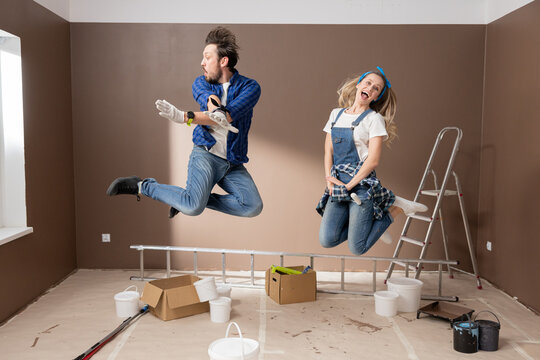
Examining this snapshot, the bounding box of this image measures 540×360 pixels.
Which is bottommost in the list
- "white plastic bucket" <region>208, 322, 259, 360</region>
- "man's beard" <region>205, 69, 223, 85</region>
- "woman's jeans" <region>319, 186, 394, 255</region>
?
"white plastic bucket" <region>208, 322, 259, 360</region>

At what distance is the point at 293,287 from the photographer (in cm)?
406

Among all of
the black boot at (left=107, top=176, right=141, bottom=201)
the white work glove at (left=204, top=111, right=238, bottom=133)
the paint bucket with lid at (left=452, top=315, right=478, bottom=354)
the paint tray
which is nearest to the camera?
the white work glove at (left=204, top=111, right=238, bottom=133)

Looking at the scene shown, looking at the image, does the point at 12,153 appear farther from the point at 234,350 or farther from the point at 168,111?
the point at 234,350

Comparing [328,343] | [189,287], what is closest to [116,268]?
[189,287]

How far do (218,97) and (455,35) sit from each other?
318 cm

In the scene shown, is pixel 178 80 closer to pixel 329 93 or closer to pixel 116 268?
pixel 329 93

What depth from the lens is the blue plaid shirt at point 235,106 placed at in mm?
2818

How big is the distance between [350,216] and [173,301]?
5.12 feet

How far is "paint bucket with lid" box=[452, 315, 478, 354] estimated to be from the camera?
3148 mm

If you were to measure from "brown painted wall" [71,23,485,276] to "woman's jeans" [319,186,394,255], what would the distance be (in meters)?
1.93

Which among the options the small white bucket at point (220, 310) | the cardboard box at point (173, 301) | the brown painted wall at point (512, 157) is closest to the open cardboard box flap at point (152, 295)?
the cardboard box at point (173, 301)

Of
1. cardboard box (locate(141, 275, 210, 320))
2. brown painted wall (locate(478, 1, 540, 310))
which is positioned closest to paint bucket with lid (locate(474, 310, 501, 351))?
brown painted wall (locate(478, 1, 540, 310))

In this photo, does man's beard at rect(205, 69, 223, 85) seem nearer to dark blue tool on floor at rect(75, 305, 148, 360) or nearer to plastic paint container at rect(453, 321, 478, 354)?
dark blue tool on floor at rect(75, 305, 148, 360)

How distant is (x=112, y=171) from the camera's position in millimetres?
5074
